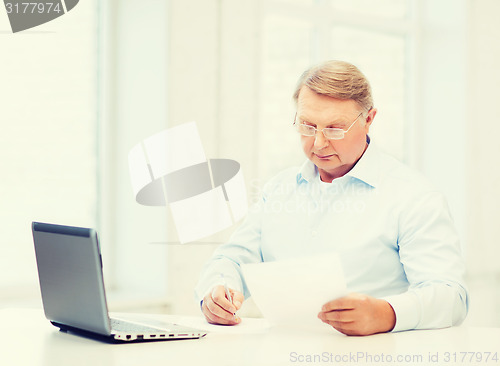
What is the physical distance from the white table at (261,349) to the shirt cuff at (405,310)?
0.02 metres

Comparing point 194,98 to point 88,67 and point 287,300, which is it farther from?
point 287,300

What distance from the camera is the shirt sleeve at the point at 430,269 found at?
165cm

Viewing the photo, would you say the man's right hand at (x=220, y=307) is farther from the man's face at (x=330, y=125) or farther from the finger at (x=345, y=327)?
the man's face at (x=330, y=125)

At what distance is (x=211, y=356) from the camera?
1336 mm

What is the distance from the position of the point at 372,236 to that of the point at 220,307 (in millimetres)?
497

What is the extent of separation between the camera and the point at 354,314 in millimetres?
1534

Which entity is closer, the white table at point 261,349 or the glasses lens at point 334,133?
the white table at point 261,349

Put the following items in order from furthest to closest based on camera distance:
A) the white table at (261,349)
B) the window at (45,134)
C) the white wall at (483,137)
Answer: the white wall at (483,137), the window at (45,134), the white table at (261,349)

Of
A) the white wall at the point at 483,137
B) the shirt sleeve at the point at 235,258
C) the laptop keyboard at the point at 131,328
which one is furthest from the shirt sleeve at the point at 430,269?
the white wall at the point at 483,137

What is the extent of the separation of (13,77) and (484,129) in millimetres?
3130

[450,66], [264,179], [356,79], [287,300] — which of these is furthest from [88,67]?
[450,66]

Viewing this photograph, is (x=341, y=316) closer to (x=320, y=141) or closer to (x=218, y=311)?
(x=218, y=311)

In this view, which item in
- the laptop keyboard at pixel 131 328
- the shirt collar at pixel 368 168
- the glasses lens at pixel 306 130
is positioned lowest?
the laptop keyboard at pixel 131 328

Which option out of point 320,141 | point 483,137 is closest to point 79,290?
point 320,141
